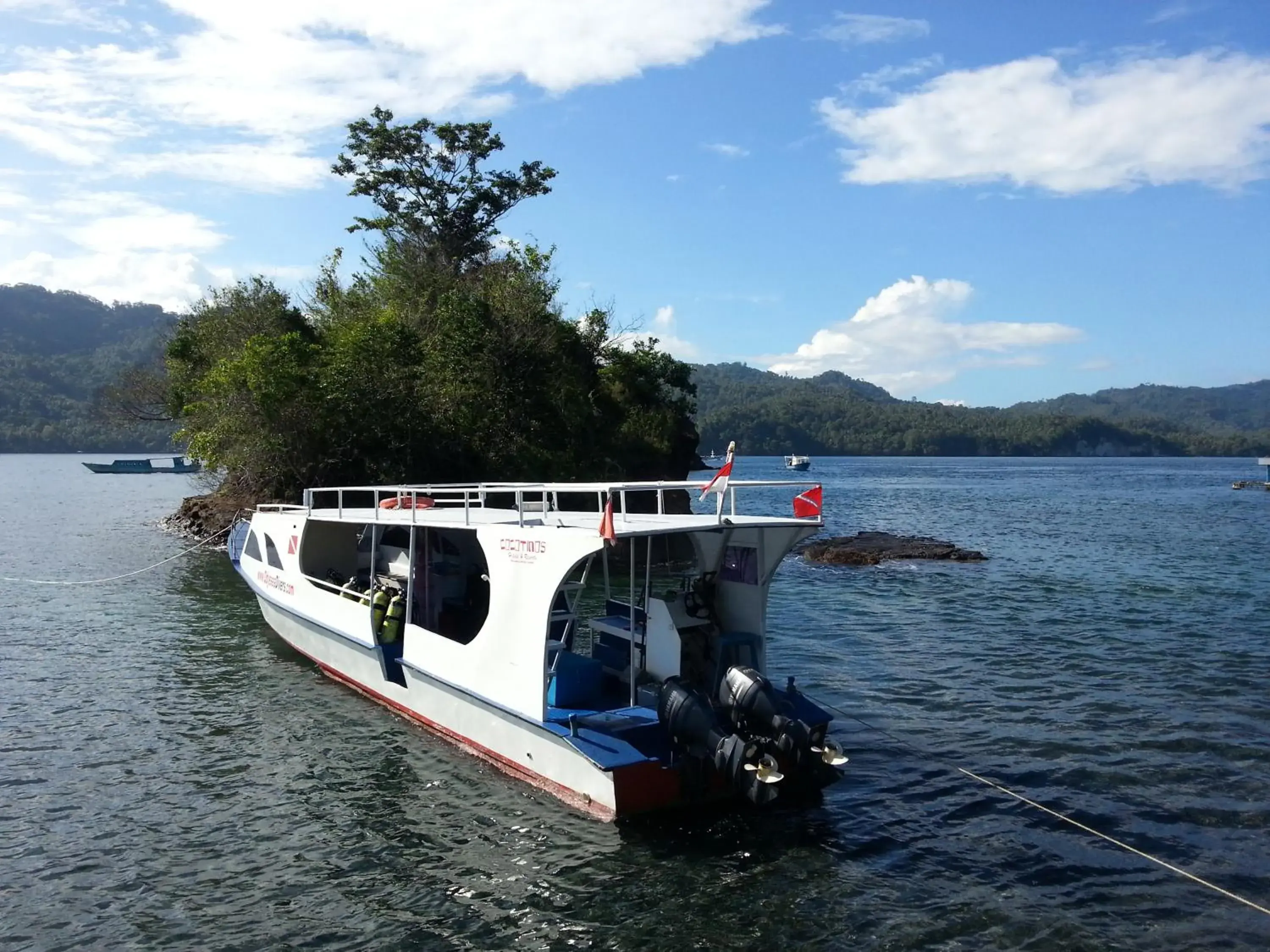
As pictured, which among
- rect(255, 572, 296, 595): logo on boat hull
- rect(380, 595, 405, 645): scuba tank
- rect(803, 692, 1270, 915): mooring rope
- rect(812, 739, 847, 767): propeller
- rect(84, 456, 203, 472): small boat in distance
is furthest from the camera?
rect(84, 456, 203, 472): small boat in distance

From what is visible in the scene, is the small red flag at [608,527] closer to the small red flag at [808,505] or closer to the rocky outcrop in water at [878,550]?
the small red flag at [808,505]

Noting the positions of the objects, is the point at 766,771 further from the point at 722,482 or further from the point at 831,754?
the point at 722,482

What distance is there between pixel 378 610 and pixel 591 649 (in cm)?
346

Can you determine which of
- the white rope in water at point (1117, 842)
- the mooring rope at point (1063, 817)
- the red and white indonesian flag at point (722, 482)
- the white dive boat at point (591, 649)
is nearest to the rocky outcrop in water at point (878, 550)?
the mooring rope at point (1063, 817)

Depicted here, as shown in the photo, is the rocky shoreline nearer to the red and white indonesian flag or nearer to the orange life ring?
the orange life ring

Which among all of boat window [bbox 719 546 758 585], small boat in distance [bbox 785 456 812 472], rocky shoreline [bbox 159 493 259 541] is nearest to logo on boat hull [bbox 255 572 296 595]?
boat window [bbox 719 546 758 585]

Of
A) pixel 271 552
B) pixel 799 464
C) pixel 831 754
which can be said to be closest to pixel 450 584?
pixel 271 552

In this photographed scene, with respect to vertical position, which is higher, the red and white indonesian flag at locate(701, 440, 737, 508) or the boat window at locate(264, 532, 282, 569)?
the red and white indonesian flag at locate(701, 440, 737, 508)

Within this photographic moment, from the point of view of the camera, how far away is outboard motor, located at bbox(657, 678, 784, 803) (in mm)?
9773

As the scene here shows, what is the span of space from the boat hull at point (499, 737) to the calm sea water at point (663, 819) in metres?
0.25

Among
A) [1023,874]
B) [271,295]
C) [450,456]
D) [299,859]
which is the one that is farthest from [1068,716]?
[271,295]

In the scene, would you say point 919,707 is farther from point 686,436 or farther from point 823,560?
point 686,436

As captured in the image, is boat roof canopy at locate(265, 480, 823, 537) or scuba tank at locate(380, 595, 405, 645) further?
scuba tank at locate(380, 595, 405, 645)

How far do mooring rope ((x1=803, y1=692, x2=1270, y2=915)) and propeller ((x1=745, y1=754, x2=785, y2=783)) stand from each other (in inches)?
130
